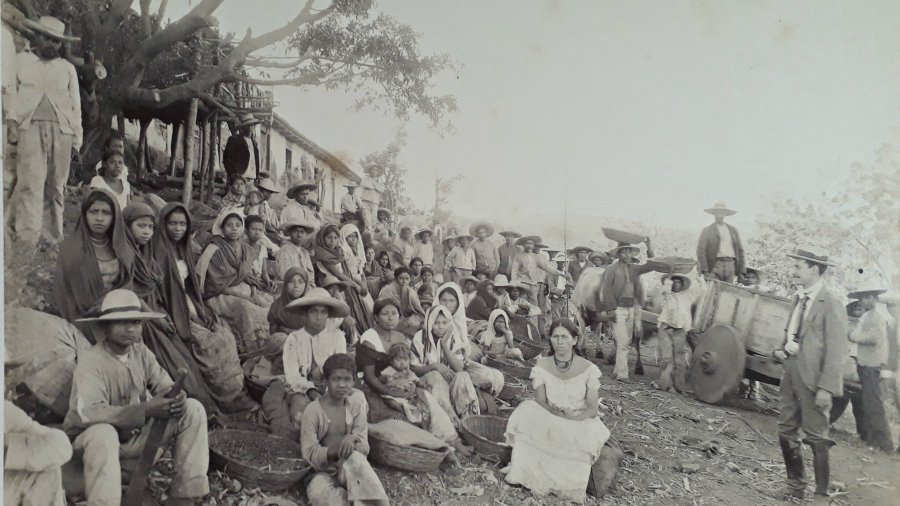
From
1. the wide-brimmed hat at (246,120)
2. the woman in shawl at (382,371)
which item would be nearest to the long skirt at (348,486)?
the woman in shawl at (382,371)

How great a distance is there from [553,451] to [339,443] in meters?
1.17

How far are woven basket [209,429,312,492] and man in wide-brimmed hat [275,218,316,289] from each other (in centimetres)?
96

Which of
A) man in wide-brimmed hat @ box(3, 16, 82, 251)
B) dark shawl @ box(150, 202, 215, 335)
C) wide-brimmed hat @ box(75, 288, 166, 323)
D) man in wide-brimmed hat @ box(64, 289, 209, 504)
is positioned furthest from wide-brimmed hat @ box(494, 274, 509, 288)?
man in wide-brimmed hat @ box(3, 16, 82, 251)

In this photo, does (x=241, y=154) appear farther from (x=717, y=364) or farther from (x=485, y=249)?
(x=717, y=364)

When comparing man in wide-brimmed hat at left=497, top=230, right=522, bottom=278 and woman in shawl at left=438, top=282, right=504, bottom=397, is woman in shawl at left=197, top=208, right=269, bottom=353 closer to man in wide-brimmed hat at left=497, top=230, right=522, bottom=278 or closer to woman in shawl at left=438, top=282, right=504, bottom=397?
woman in shawl at left=438, top=282, right=504, bottom=397

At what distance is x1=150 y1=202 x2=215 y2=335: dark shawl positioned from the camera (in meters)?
3.01

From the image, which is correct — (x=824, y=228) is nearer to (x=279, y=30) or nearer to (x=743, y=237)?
(x=743, y=237)

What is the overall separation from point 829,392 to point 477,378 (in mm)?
1981

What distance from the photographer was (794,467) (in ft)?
11.0

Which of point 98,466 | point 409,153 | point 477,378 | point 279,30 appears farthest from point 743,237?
point 98,466

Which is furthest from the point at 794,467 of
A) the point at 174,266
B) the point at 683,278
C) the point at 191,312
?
the point at 174,266

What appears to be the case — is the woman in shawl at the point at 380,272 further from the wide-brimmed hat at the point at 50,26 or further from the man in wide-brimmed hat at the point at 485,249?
the wide-brimmed hat at the point at 50,26

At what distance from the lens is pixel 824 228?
356cm

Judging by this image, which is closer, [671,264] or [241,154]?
[241,154]
